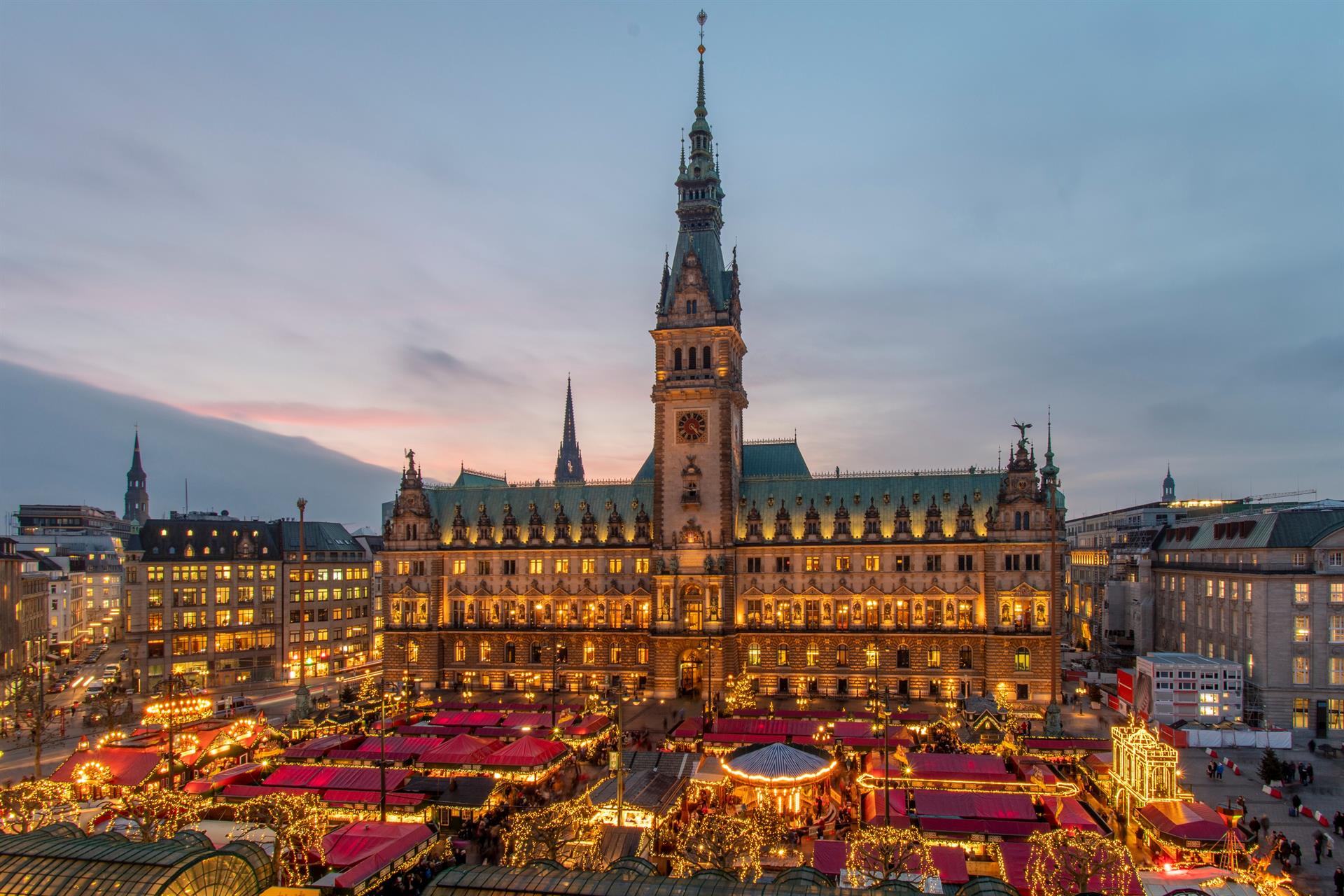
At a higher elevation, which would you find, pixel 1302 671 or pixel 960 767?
pixel 1302 671

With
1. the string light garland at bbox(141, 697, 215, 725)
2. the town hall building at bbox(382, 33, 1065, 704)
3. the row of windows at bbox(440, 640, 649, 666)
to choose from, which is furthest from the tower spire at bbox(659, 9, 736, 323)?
the string light garland at bbox(141, 697, 215, 725)

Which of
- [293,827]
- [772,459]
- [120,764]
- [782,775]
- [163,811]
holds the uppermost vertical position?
[772,459]

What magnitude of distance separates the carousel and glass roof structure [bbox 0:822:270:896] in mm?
30237

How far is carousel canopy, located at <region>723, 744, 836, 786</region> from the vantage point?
5159cm

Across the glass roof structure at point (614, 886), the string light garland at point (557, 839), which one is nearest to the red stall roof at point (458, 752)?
the string light garland at point (557, 839)

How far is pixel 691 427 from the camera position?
323 ft

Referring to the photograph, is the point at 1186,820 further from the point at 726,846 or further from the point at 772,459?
the point at 772,459

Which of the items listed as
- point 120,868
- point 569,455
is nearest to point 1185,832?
point 120,868

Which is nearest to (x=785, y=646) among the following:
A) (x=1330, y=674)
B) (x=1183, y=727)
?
(x=1183, y=727)

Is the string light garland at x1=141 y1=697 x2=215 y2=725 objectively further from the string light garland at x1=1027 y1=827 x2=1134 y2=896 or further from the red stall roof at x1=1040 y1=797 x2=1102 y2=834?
the red stall roof at x1=1040 y1=797 x2=1102 y2=834

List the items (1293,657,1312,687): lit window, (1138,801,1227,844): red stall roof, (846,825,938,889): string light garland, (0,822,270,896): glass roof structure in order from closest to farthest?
(0,822,270,896): glass roof structure
(846,825,938,889): string light garland
(1138,801,1227,844): red stall roof
(1293,657,1312,687): lit window

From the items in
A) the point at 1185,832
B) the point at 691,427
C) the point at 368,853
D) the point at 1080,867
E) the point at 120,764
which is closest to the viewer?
the point at 1080,867

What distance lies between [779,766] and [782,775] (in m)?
0.78

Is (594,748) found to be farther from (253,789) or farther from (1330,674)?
(1330,674)
